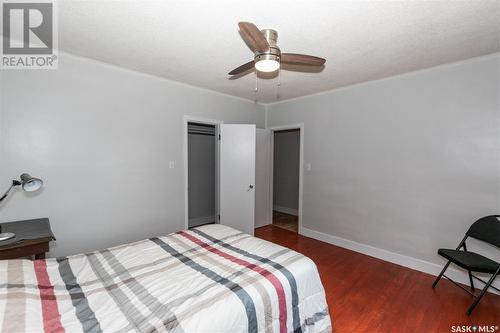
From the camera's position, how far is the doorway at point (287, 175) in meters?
5.56

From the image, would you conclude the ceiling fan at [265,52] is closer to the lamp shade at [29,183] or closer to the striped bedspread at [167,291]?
the striped bedspread at [167,291]

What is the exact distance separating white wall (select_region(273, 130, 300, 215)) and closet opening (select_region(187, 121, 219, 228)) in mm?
1930

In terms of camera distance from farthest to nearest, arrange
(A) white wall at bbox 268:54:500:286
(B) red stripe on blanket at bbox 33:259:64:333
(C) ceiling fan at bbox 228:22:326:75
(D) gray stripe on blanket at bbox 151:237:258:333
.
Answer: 1. (A) white wall at bbox 268:54:500:286
2. (C) ceiling fan at bbox 228:22:326:75
3. (D) gray stripe on blanket at bbox 151:237:258:333
4. (B) red stripe on blanket at bbox 33:259:64:333

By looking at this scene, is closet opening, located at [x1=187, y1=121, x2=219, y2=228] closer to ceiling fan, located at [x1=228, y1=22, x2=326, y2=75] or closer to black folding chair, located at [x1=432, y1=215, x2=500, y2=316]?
ceiling fan, located at [x1=228, y1=22, x2=326, y2=75]

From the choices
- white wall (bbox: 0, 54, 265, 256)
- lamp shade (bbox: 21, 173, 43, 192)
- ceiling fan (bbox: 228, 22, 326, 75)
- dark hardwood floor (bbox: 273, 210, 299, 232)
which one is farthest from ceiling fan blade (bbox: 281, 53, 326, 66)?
dark hardwood floor (bbox: 273, 210, 299, 232)

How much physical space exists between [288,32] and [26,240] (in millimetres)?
2758

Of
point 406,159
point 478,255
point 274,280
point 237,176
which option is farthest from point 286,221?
point 274,280

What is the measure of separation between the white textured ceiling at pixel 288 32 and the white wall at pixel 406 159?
38 centimetres

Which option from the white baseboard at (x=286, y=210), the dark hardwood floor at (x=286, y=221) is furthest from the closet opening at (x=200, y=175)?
the white baseboard at (x=286, y=210)

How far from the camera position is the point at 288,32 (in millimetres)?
1950

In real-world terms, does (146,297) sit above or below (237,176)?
below

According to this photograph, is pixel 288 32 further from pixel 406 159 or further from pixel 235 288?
pixel 406 159

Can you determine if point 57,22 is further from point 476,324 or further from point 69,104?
point 476,324

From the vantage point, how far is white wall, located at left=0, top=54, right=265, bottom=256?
2.27m
